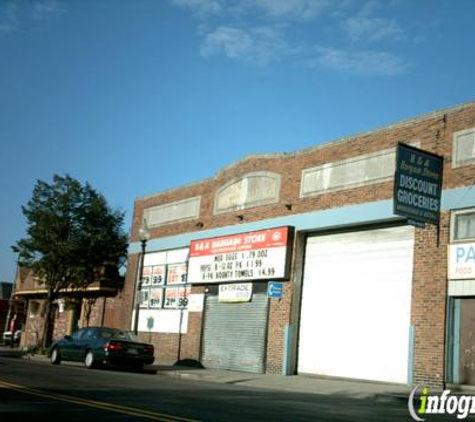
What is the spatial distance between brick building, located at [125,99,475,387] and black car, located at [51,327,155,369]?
13.5 ft

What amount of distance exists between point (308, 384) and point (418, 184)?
6162 mm

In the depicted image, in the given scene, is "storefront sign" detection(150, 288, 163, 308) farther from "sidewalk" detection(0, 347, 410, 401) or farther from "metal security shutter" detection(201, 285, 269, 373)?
"sidewalk" detection(0, 347, 410, 401)

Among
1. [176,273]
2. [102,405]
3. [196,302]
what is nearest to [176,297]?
[176,273]

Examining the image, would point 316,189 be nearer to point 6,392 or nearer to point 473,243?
point 473,243

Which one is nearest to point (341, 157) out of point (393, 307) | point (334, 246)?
point (334, 246)

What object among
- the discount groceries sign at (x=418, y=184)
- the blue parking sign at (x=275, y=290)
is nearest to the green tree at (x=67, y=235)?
the blue parking sign at (x=275, y=290)

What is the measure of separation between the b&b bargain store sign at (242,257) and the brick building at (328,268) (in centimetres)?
6

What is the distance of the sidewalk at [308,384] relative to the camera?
51.7ft

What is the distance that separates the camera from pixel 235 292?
24844 mm

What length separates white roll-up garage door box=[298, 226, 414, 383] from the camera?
62.6 ft

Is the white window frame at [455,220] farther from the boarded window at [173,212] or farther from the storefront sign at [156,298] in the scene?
the storefront sign at [156,298]

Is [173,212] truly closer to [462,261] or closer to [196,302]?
[196,302]

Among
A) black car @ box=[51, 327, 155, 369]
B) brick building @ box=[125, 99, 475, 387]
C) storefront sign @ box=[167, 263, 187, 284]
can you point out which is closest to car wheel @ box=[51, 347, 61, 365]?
black car @ box=[51, 327, 155, 369]

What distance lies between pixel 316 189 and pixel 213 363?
7.91 meters
